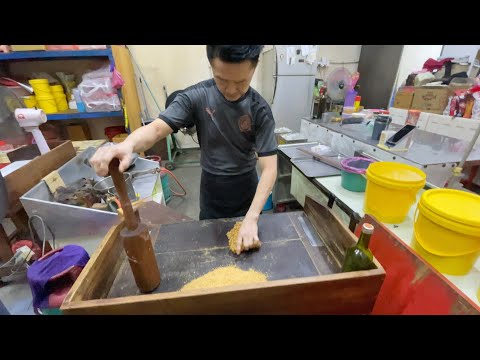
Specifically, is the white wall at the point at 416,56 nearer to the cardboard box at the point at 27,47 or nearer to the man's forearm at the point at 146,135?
the man's forearm at the point at 146,135

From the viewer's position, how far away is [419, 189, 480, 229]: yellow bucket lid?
0.69 metres

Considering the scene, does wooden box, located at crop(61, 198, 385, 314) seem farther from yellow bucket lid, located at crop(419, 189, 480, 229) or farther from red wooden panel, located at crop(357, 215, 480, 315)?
yellow bucket lid, located at crop(419, 189, 480, 229)

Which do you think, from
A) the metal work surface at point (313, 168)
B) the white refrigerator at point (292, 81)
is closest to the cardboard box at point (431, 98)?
the white refrigerator at point (292, 81)

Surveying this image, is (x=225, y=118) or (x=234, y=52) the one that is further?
(x=225, y=118)

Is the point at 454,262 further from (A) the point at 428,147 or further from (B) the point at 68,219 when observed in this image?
(B) the point at 68,219

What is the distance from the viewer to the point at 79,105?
7.84ft

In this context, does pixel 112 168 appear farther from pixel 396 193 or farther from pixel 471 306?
pixel 396 193

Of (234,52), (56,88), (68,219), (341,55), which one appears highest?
(341,55)

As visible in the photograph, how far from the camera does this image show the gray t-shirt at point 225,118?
109cm

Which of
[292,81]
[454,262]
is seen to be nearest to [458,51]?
[292,81]

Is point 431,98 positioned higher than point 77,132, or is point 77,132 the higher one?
point 431,98

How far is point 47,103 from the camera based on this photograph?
237 centimetres

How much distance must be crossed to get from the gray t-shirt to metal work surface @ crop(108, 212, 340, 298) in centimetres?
37

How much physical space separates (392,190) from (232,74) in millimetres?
849
